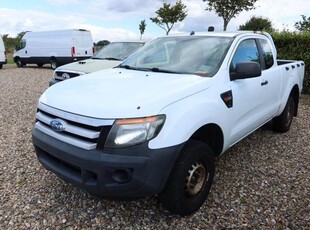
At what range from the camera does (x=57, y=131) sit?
8.64 feet

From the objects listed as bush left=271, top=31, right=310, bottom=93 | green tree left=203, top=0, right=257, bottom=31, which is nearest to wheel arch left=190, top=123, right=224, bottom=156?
bush left=271, top=31, right=310, bottom=93

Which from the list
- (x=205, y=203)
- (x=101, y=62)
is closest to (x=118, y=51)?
(x=101, y=62)

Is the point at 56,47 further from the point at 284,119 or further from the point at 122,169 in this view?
the point at 122,169

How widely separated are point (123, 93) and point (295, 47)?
8.33 metres

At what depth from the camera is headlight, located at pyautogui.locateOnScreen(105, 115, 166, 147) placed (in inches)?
90.7

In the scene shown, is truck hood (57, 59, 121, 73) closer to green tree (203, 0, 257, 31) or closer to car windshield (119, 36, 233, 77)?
→ car windshield (119, 36, 233, 77)

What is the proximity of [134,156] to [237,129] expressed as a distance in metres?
1.62

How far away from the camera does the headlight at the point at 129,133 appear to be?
230cm

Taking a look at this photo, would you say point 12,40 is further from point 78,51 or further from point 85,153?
point 85,153

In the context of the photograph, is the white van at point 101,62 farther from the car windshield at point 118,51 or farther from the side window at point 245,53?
the side window at point 245,53

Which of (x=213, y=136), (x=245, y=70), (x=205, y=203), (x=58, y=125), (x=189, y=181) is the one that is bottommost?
(x=205, y=203)

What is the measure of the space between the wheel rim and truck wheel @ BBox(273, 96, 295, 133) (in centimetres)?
279

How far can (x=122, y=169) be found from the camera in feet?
7.50

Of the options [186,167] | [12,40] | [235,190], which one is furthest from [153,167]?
[12,40]
